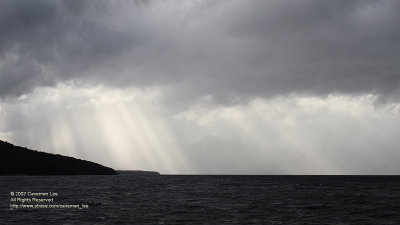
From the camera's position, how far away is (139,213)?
5216 cm

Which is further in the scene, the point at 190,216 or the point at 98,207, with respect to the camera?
Result: the point at 98,207

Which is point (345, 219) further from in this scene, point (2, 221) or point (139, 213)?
point (2, 221)

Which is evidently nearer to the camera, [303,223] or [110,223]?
[110,223]

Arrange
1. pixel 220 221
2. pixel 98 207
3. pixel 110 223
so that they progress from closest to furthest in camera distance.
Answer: pixel 110 223 → pixel 220 221 → pixel 98 207

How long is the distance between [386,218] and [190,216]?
90.4ft

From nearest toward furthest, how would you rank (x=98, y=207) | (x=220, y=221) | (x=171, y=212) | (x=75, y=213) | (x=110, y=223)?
(x=110, y=223), (x=220, y=221), (x=75, y=213), (x=171, y=212), (x=98, y=207)

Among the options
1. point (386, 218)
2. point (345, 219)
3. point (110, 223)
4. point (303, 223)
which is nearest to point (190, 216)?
point (110, 223)

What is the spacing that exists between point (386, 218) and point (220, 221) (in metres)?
24.3

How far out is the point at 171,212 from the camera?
178 ft

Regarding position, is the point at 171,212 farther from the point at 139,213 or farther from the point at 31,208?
the point at 31,208

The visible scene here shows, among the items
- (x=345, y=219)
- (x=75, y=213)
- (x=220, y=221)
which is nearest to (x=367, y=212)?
(x=345, y=219)

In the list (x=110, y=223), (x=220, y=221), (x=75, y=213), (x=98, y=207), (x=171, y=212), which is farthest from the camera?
(x=98, y=207)

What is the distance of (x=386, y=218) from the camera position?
5144cm

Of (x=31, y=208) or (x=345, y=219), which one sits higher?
(x=31, y=208)
